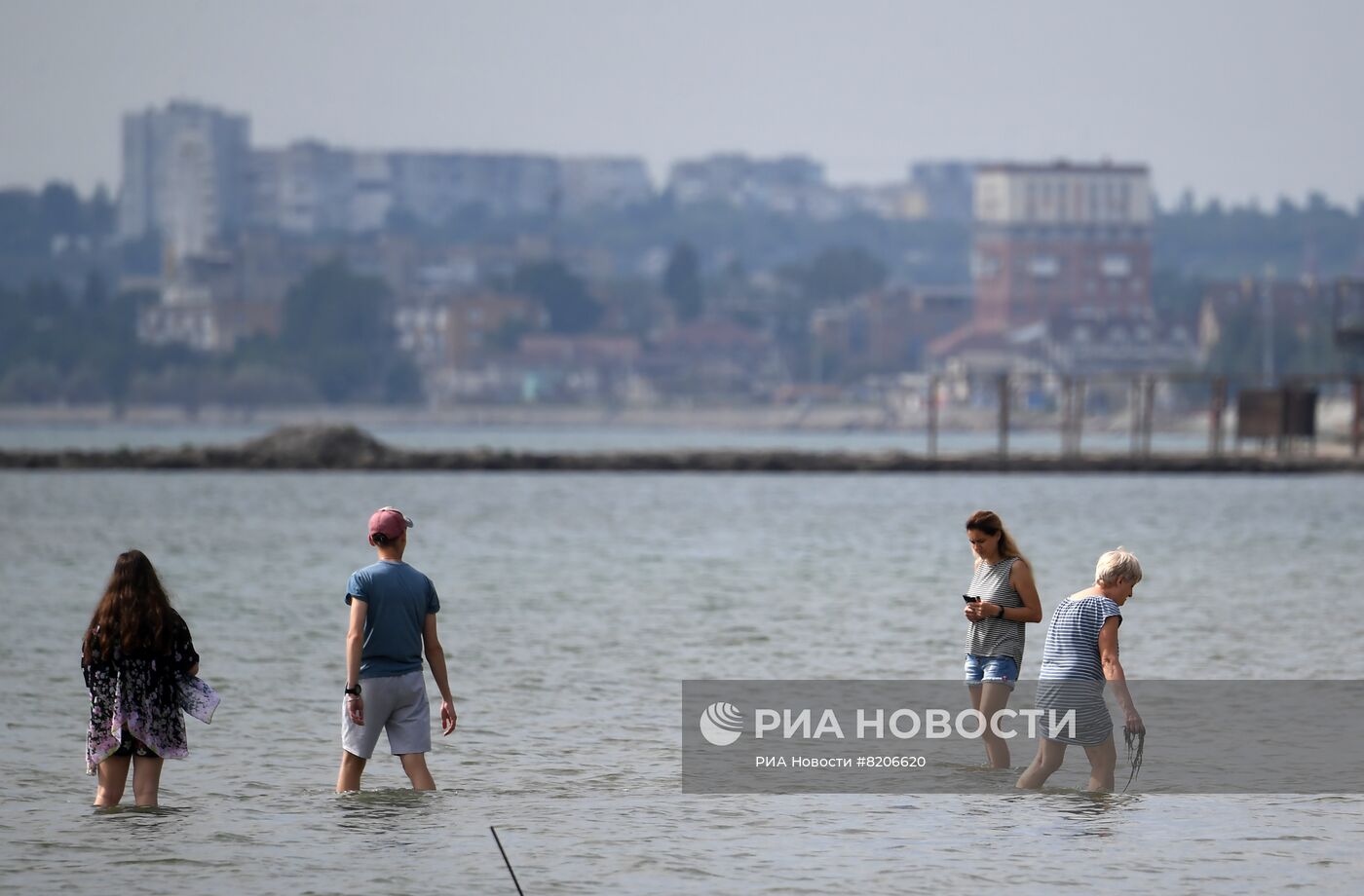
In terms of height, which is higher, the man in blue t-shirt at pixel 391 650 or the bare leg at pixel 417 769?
the man in blue t-shirt at pixel 391 650

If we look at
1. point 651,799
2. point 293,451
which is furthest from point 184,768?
point 293,451

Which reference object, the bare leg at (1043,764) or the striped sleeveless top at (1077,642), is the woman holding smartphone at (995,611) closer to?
the bare leg at (1043,764)

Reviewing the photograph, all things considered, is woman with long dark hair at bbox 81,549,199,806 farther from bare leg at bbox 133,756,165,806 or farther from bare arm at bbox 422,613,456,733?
bare arm at bbox 422,613,456,733

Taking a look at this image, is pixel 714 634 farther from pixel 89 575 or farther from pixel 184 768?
pixel 89 575

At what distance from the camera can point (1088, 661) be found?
36.4ft

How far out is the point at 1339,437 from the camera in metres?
97.8

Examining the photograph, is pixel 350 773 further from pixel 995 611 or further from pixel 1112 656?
pixel 1112 656

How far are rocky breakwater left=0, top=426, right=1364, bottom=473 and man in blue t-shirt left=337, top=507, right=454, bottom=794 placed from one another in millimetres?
70879

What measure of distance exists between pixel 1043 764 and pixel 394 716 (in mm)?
3308

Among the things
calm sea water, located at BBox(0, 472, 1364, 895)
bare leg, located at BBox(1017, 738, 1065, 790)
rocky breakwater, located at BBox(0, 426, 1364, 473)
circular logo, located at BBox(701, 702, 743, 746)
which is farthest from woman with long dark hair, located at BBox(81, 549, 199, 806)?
rocky breakwater, located at BBox(0, 426, 1364, 473)

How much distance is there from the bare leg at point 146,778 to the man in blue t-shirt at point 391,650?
99 cm

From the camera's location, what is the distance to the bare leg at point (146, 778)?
11.6m

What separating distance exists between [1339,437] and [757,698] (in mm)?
84346

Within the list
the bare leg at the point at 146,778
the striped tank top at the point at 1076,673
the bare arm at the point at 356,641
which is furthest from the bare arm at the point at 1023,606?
the bare leg at the point at 146,778
